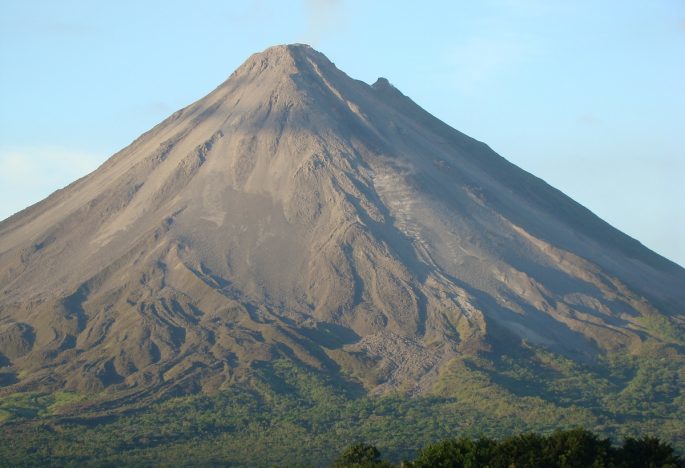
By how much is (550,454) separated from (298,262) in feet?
234

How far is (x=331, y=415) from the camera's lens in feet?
323

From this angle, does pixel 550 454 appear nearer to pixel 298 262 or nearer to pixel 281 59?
pixel 298 262

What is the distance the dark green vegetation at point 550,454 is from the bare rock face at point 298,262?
53544 mm

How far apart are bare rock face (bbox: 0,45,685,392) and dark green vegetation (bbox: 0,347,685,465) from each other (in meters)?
2.94

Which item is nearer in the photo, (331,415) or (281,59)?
(331,415)

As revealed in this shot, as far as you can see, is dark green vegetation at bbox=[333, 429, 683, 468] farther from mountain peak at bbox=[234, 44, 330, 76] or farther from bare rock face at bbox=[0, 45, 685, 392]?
mountain peak at bbox=[234, 44, 330, 76]

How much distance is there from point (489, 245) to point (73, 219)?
4045cm

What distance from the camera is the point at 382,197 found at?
128625mm

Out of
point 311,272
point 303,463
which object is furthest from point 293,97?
point 303,463

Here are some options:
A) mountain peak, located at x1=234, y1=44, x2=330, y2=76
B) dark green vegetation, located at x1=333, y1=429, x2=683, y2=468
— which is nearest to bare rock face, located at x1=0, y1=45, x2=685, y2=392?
mountain peak, located at x1=234, y1=44, x2=330, y2=76

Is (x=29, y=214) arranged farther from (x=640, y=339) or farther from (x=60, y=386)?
(x=640, y=339)

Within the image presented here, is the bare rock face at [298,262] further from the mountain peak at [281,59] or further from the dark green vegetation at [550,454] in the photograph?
the dark green vegetation at [550,454]

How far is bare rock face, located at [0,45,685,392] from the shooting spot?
361 ft

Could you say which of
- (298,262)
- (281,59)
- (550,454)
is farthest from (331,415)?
(281,59)
